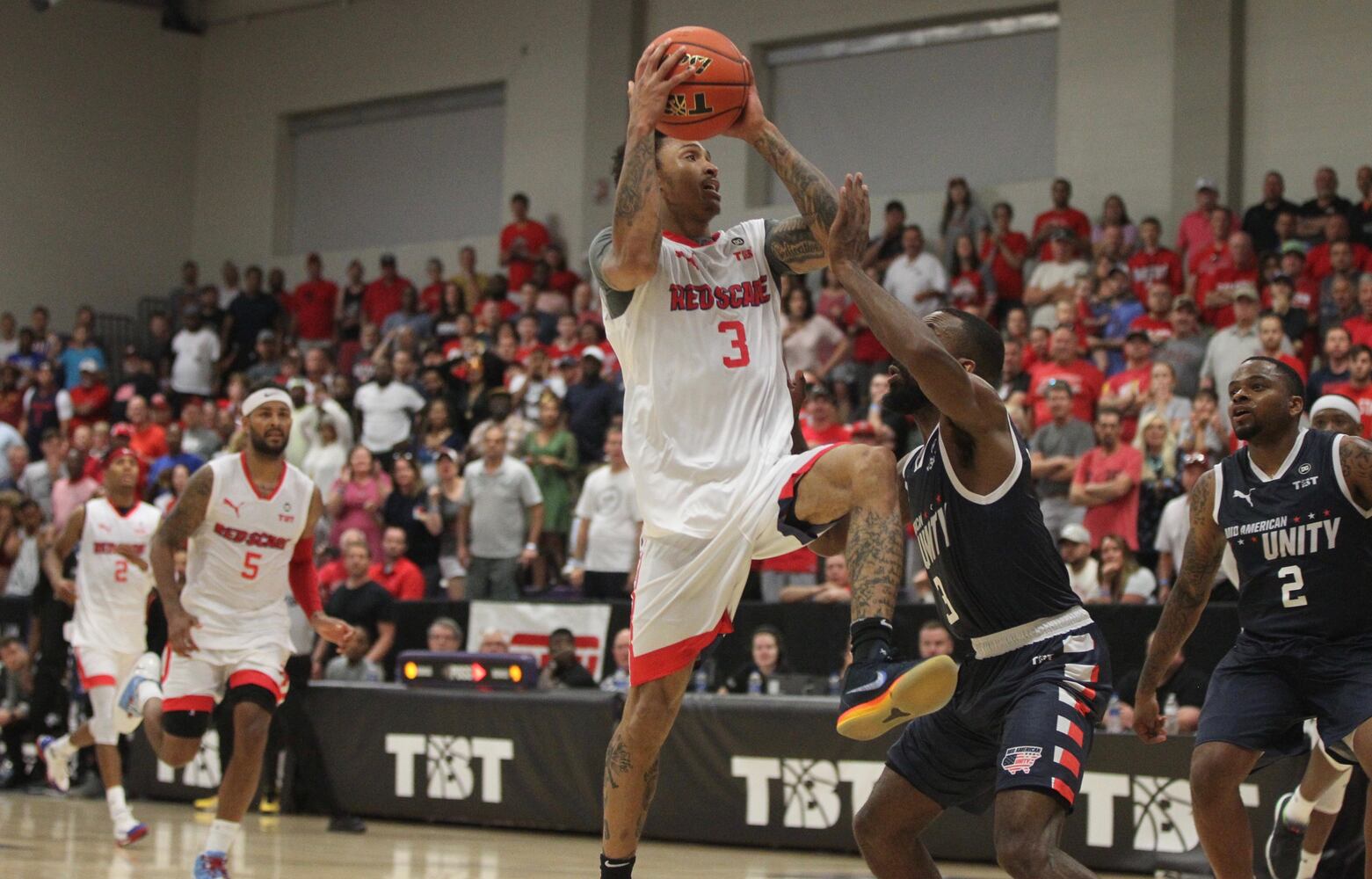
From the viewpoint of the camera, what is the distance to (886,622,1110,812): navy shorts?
5.00 metres

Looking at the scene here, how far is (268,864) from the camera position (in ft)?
30.6

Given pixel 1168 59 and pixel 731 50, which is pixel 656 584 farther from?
pixel 1168 59

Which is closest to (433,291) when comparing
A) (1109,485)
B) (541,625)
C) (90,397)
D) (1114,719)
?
(90,397)

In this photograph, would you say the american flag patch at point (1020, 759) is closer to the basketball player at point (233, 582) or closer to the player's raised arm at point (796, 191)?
the player's raised arm at point (796, 191)

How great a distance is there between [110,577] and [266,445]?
4.08m

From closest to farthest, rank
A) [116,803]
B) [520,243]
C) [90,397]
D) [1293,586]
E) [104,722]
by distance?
[1293,586]
[116,803]
[104,722]
[520,243]
[90,397]

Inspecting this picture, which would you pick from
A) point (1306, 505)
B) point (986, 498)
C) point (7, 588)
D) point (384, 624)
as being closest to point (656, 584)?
point (986, 498)

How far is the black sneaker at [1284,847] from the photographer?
27.2 ft

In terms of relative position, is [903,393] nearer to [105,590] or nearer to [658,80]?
[658,80]

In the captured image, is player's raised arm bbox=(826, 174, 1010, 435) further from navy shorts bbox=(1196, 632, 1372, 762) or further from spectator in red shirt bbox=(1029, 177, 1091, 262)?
spectator in red shirt bbox=(1029, 177, 1091, 262)

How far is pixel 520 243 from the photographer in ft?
67.5

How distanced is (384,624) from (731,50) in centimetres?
884

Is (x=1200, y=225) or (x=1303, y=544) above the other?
(x=1200, y=225)

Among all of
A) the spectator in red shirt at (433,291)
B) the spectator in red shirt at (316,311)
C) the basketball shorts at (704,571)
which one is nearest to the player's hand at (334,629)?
the basketball shorts at (704,571)
